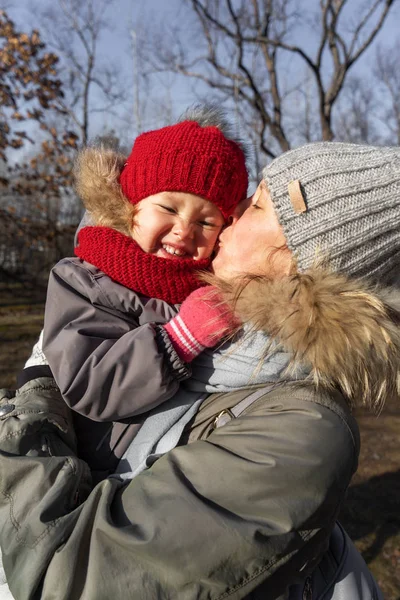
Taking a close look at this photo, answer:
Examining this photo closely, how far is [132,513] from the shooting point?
1.16 meters

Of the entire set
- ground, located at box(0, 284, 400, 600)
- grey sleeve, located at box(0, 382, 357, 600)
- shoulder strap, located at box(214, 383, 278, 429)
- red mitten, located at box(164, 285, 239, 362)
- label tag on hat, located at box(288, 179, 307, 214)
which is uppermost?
label tag on hat, located at box(288, 179, 307, 214)

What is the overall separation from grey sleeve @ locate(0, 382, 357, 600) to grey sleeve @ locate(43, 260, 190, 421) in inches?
8.2

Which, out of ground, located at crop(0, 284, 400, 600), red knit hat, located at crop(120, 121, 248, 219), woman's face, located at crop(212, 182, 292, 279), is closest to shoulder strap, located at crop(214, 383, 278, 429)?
woman's face, located at crop(212, 182, 292, 279)

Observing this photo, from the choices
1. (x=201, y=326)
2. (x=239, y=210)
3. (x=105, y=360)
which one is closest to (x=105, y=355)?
(x=105, y=360)

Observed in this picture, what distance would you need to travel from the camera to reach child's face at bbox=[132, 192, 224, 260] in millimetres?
1789

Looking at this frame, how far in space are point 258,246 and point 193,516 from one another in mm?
764

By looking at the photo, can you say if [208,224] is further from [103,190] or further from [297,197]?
[297,197]

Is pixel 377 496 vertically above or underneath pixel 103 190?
underneath

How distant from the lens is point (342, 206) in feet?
4.63

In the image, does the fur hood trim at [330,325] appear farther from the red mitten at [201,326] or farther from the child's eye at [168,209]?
the child's eye at [168,209]

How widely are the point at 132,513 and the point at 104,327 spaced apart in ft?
1.85

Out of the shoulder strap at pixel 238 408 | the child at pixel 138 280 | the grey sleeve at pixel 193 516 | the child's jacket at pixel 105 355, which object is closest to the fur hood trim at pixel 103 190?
the child at pixel 138 280

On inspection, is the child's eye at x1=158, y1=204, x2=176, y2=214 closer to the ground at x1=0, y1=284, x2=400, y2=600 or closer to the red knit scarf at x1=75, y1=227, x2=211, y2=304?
the red knit scarf at x1=75, y1=227, x2=211, y2=304

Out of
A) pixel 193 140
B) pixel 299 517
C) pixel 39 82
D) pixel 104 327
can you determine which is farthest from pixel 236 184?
pixel 39 82
